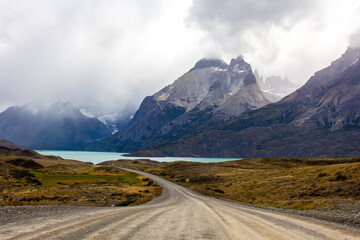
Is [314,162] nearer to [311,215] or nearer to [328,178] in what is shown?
[328,178]

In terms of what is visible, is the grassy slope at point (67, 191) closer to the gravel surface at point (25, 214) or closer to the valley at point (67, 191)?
the valley at point (67, 191)

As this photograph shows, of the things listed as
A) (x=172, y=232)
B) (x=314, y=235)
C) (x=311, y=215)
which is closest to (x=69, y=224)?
(x=172, y=232)

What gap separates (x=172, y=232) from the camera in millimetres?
15562

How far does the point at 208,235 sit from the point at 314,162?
131 meters

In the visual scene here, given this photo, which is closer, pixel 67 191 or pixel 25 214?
pixel 25 214

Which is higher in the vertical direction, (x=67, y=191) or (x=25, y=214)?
(x=25, y=214)

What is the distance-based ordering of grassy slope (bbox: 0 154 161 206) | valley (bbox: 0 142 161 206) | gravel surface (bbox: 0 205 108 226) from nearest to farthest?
gravel surface (bbox: 0 205 108 226) < valley (bbox: 0 142 161 206) < grassy slope (bbox: 0 154 161 206)

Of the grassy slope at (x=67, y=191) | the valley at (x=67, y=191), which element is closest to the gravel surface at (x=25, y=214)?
the valley at (x=67, y=191)

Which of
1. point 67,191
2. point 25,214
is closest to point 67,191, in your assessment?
point 67,191

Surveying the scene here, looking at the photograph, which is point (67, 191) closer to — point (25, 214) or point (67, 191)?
point (67, 191)

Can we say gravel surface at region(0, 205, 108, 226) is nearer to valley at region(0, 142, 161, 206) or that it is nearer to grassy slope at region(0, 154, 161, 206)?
valley at region(0, 142, 161, 206)

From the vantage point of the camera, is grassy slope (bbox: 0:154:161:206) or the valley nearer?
the valley

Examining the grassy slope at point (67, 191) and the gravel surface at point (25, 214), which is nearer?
the gravel surface at point (25, 214)

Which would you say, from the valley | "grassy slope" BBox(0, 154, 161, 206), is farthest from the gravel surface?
"grassy slope" BBox(0, 154, 161, 206)
